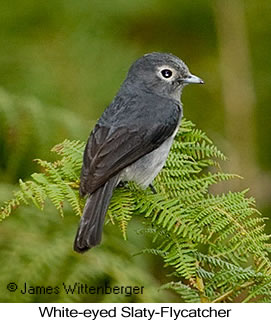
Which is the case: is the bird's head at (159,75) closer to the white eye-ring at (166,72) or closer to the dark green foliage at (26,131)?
the white eye-ring at (166,72)

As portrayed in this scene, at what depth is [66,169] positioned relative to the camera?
4.37 metres

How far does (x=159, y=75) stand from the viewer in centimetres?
539

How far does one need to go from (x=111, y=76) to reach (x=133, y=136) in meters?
2.64

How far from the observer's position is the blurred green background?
5.31 m

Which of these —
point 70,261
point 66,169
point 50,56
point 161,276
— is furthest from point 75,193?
point 50,56

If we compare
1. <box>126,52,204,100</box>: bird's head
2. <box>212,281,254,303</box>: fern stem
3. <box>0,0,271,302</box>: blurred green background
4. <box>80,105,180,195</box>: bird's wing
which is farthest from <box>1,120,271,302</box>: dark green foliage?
<box>126,52,204,100</box>: bird's head

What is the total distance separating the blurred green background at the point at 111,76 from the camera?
5.31 metres

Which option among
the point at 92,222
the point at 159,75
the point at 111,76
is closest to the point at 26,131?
the point at 159,75

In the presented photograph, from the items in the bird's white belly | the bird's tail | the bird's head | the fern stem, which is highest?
the bird's head

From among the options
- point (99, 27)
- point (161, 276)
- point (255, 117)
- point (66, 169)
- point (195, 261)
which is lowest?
point (161, 276)

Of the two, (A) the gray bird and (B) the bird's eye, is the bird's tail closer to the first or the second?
(A) the gray bird

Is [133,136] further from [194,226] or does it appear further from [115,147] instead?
[194,226]

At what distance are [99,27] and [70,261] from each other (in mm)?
3491
